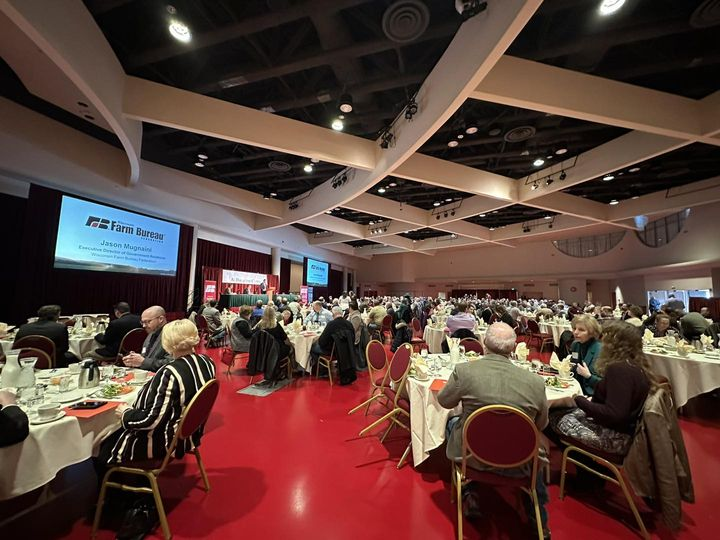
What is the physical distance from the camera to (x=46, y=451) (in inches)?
68.1

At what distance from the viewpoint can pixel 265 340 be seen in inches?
194

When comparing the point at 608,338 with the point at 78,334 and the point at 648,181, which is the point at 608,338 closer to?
the point at 78,334

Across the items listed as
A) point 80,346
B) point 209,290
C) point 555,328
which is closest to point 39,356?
point 80,346

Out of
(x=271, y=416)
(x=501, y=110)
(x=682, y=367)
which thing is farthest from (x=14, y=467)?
(x=501, y=110)

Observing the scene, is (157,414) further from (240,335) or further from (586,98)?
(586,98)

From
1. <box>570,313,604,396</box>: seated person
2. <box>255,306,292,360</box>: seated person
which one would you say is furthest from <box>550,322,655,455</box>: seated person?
<box>255,306,292,360</box>: seated person

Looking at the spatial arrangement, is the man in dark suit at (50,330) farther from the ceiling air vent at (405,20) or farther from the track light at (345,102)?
the ceiling air vent at (405,20)

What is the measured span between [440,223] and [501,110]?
686 cm

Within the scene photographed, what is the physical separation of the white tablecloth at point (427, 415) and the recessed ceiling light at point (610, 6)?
13.7ft

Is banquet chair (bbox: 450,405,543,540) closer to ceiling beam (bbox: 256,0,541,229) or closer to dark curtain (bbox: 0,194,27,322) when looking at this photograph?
ceiling beam (bbox: 256,0,541,229)

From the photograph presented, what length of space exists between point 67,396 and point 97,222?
812cm

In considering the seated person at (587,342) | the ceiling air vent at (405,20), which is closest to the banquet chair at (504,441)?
the seated person at (587,342)

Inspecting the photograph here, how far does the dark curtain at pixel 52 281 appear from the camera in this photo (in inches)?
273

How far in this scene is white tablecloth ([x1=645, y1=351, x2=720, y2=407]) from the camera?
372 centimetres
